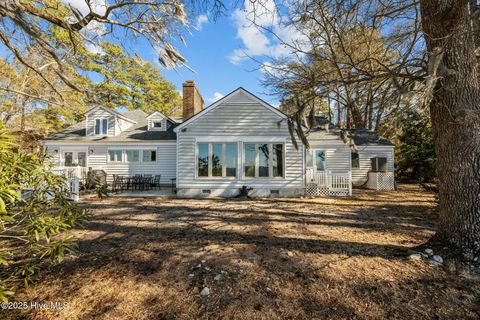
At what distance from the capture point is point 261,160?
11336 millimetres

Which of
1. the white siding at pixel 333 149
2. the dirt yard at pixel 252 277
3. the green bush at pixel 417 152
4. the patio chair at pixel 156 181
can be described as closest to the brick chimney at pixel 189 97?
the patio chair at pixel 156 181

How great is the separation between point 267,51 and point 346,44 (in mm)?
2702

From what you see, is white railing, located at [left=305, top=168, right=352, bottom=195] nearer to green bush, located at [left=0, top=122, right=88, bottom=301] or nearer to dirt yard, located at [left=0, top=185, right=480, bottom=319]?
dirt yard, located at [left=0, top=185, right=480, bottom=319]

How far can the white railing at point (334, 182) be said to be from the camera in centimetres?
1202

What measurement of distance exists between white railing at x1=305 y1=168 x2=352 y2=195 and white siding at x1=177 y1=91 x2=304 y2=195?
167 cm

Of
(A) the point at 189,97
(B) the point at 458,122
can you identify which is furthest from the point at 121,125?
(B) the point at 458,122

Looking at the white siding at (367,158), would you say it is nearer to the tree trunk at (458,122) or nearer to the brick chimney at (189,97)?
the brick chimney at (189,97)

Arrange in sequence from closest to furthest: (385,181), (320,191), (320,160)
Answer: (320,191) → (320,160) → (385,181)

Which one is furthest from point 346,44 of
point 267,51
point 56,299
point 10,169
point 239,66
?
point 56,299

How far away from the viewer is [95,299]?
2.80m

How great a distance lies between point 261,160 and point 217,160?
2.30m

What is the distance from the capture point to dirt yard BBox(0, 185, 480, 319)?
2613 mm

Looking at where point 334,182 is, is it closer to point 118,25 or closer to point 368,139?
point 368,139

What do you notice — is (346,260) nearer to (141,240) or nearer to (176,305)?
(176,305)
